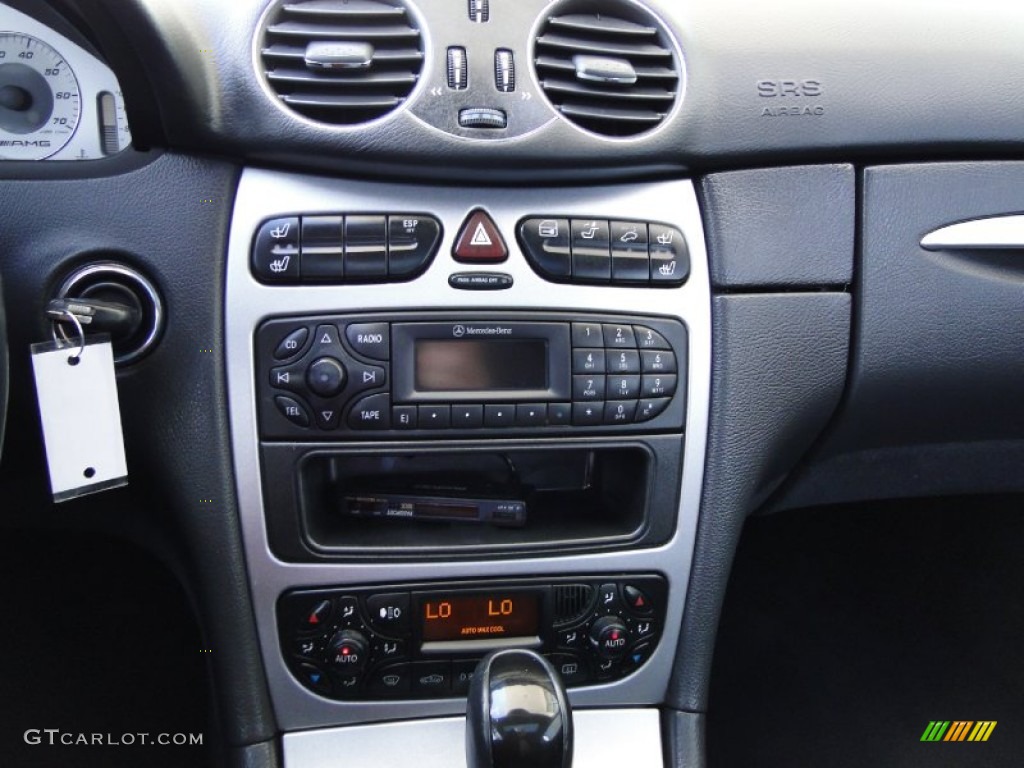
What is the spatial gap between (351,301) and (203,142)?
209mm

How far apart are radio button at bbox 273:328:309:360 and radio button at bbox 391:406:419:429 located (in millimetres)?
113

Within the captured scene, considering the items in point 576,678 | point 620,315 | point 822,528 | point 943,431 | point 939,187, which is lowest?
point 822,528

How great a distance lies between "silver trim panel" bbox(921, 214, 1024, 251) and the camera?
108 cm

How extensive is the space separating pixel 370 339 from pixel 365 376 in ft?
0.12

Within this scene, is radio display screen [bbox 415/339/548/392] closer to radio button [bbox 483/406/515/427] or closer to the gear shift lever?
radio button [bbox 483/406/515/427]

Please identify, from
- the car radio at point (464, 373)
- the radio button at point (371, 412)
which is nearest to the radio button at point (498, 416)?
the car radio at point (464, 373)

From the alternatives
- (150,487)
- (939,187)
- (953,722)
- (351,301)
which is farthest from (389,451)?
(953,722)

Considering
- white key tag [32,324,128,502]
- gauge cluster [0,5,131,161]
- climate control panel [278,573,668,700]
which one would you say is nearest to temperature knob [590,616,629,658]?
climate control panel [278,573,668,700]

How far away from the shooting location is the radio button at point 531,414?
988 millimetres

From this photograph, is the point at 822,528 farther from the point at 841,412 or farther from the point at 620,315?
the point at 620,315

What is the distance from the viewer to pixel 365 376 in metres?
0.96

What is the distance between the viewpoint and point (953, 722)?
1658 millimetres

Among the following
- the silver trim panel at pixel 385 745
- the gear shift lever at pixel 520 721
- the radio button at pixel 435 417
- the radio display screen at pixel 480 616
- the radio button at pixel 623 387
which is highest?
the radio button at pixel 623 387

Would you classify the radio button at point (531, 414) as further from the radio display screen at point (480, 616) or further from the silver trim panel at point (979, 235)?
the silver trim panel at point (979, 235)
